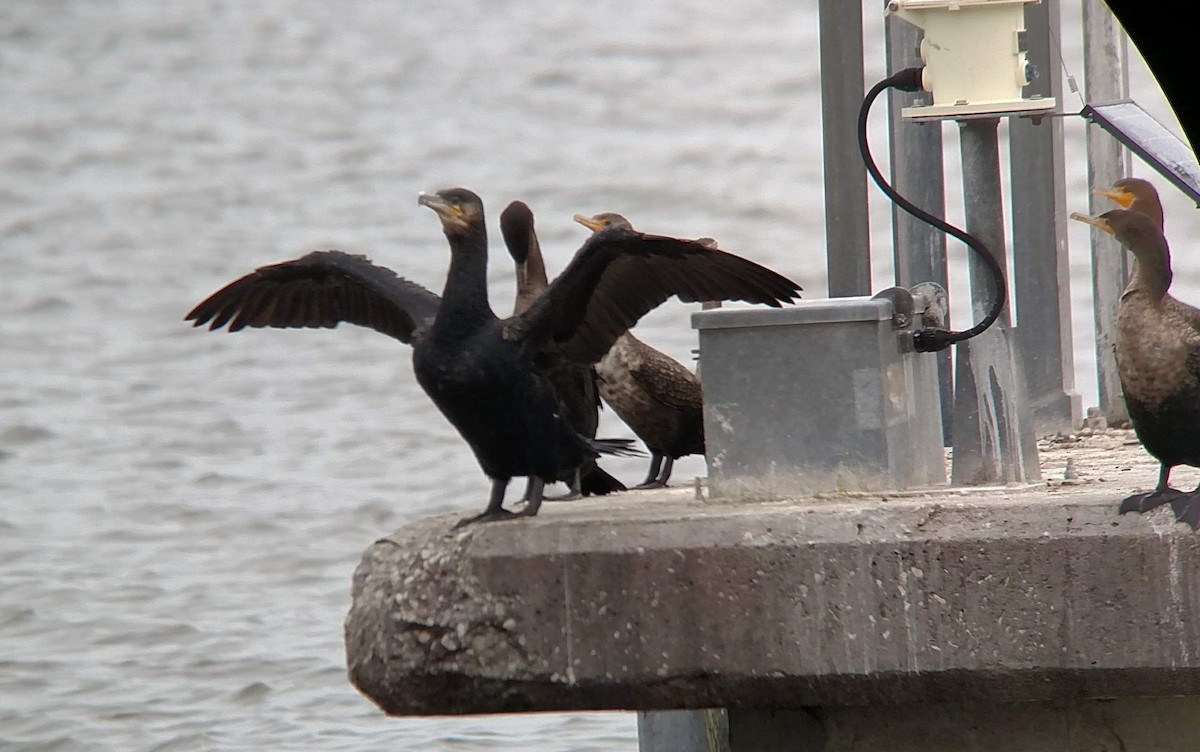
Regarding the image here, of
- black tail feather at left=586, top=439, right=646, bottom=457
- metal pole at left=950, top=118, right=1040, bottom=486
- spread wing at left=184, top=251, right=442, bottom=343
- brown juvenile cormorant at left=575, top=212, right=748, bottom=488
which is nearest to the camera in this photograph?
metal pole at left=950, top=118, right=1040, bottom=486

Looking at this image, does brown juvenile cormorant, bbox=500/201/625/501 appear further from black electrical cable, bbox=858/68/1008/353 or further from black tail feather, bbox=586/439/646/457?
black electrical cable, bbox=858/68/1008/353

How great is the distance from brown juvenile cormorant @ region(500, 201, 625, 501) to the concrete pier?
0.94 meters

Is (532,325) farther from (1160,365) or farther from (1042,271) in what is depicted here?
(1042,271)

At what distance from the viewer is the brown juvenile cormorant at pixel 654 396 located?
489 cm

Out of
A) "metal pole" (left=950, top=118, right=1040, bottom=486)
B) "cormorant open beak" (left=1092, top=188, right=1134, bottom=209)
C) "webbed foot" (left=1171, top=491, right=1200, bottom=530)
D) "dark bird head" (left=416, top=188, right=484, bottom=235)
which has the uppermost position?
"dark bird head" (left=416, top=188, right=484, bottom=235)

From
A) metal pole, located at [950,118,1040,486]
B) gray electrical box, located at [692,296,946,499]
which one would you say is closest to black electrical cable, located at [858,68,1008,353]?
metal pole, located at [950,118,1040,486]

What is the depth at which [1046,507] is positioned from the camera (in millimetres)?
3227

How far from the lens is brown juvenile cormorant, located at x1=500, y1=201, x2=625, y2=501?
456 cm

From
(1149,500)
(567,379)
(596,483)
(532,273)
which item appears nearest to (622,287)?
(567,379)

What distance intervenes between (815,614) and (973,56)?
1.46 meters

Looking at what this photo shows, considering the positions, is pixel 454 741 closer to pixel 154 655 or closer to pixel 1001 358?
pixel 154 655

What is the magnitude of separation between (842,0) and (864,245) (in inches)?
24.9

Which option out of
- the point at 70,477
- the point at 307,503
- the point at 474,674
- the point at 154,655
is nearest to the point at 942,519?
the point at 474,674

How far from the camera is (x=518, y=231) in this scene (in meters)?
4.90
